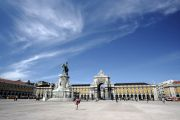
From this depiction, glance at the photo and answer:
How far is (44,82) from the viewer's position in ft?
493

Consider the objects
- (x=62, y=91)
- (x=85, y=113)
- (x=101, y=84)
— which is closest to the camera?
(x=85, y=113)

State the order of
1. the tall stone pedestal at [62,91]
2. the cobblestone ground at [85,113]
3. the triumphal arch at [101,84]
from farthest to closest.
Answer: the triumphal arch at [101,84], the tall stone pedestal at [62,91], the cobblestone ground at [85,113]

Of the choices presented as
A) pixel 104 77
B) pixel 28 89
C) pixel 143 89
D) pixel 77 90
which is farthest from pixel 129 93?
pixel 28 89

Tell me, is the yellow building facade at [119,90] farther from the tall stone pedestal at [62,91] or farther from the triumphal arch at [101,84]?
the tall stone pedestal at [62,91]

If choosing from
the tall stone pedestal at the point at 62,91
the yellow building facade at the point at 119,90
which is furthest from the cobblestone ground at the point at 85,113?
the yellow building facade at the point at 119,90

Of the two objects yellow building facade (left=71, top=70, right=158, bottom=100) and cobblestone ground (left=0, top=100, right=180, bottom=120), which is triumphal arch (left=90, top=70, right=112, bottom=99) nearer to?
yellow building facade (left=71, top=70, right=158, bottom=100)

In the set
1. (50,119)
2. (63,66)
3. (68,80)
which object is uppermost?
(63,66)

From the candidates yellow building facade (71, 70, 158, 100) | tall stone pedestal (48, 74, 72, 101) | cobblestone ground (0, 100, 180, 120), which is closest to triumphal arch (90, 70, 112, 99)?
yellow building facade (71, 70, 158, 100)

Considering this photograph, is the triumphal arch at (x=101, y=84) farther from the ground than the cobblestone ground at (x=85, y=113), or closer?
farther from the ground

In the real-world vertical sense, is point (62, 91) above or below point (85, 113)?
above

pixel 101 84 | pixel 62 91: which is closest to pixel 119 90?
pixel 101 84

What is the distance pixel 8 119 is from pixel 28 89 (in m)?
113

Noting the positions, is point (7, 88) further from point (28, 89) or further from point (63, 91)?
point (63, 91)

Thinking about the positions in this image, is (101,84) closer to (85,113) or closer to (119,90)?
(119,90)
